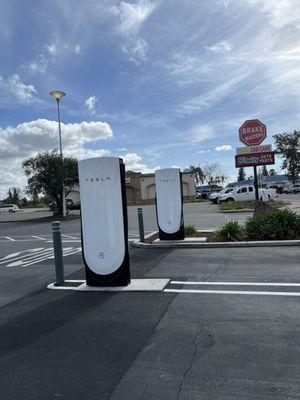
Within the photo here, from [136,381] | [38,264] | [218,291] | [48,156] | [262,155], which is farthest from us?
[48,156]

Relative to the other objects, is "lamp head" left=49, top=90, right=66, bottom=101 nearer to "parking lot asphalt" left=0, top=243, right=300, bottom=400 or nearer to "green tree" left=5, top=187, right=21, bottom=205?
"parking lot asphalt" left=0, top=243, right=300, bottom=400

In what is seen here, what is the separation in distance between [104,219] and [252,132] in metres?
9.26

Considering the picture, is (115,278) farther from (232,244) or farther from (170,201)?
(170,201)

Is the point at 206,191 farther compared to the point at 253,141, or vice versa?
the point at 206,191

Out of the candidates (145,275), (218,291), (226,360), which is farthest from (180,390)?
(145,275)

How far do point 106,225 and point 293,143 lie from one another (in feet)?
261

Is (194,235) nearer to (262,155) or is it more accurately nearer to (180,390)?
(262,155)

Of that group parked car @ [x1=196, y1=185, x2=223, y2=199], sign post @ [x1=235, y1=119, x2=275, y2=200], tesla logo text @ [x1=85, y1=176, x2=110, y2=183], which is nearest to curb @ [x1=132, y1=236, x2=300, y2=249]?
sign post @ [x1=235, y1=119, x2=275, y2=200]

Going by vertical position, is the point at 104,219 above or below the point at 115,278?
above

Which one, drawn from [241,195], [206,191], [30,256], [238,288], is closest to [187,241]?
[30,256]

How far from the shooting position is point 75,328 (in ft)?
15.6

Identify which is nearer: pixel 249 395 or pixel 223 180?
pixel 249 395

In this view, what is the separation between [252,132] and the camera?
14117mm

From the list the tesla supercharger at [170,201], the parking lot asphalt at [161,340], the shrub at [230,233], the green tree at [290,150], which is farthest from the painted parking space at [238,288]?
the green tree at [290,150]
